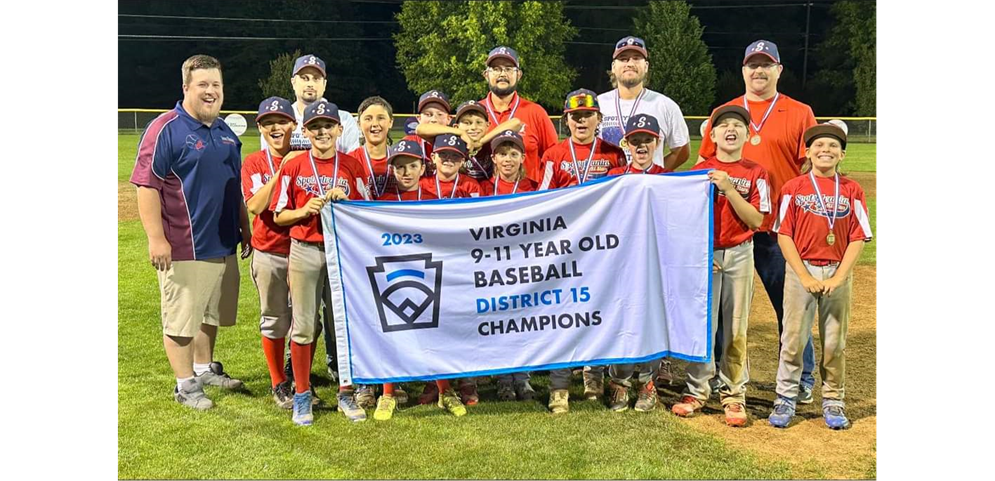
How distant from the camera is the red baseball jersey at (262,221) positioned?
6.46 m

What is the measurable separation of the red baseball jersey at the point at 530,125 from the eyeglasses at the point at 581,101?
714mm

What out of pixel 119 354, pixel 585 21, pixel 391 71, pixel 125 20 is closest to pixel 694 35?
pixel 585 21

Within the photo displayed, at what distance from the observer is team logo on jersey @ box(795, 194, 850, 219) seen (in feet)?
19.8

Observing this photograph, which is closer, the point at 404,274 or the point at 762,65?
the point at 404,274

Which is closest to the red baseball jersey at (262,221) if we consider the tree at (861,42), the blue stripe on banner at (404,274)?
the blue stripe on banner at (404,274)

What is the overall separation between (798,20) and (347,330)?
66610 millimetres

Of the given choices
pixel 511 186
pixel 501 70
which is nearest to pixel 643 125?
pixel 511 186

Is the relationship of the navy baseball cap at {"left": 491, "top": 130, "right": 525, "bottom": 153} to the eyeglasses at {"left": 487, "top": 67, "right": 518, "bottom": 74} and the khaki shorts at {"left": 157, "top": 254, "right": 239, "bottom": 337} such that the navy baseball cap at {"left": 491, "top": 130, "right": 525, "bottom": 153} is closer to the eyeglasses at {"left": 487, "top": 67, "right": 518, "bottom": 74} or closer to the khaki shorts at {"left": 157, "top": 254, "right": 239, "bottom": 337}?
the eyeglasses at {"left": 487, "top": 67, "right": 518, "bottom": 74}

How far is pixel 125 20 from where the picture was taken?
215ft

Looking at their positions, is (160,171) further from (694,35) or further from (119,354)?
(694,35)

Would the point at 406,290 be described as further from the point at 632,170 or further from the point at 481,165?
the point at 632,170

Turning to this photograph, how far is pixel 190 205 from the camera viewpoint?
663 cm

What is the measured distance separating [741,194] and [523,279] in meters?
1.64

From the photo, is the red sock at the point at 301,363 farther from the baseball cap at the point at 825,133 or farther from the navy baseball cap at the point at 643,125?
the baseball cap at the point at 825,133
